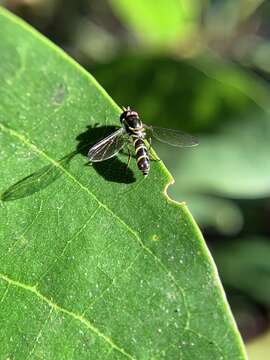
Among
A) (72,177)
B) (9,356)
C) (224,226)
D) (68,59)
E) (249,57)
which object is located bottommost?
(224,226)

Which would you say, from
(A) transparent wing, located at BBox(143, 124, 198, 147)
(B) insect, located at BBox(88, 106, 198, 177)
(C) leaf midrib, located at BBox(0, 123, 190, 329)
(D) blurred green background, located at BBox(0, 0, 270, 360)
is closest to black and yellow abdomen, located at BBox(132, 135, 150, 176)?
(B) insect, located at BBox(88, 106, 198, 177)

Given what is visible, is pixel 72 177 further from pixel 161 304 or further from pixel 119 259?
pixel 161 304

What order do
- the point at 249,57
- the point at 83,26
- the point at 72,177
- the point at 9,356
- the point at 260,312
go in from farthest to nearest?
the point at 83,26 → the point at 249,57 → the point at 260,312 → the point at 72,177 → the point at 9,356

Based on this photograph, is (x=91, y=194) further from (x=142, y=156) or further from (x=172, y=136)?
(x=172, y=136)

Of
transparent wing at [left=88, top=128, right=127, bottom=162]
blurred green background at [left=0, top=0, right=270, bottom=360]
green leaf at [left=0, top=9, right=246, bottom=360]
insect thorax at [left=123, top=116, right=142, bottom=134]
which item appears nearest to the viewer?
green leaf at [left=0, top=9, right=246, bottom=360]

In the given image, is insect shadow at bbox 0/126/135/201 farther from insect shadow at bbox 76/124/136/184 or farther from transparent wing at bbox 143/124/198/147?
transparent wing at bbox 143/124/198/147

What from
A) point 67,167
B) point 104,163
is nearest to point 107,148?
point 104,163

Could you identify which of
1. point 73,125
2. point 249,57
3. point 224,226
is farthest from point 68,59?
point 249,57

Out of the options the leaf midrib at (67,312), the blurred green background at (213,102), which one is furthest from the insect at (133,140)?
the blurred green background at (213,102)
